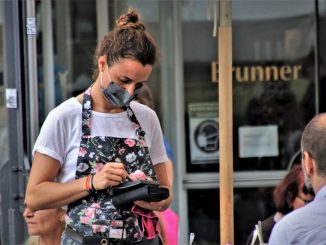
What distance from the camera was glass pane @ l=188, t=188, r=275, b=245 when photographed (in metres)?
5.70

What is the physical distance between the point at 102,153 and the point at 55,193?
234 mm

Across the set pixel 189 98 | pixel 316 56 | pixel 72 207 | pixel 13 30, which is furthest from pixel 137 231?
pixel 316 56

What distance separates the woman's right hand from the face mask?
0.25 m

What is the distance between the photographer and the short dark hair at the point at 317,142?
227cm

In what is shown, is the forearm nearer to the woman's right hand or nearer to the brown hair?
the woman's right hand

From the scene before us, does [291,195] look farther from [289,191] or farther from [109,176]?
[109,176]

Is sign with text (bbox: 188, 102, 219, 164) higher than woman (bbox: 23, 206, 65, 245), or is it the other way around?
sign with text (bbox: 188, 102, 219, 164)

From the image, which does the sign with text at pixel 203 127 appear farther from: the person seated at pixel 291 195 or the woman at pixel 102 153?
the woman at pixel 102 153

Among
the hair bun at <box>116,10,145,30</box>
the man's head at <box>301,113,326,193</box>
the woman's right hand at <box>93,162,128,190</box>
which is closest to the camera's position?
the man's head at <box>301,113,326,193</box>

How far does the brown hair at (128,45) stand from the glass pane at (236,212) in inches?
120

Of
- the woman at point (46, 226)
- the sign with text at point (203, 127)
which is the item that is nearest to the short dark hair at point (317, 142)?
the woman at point (46, 226)

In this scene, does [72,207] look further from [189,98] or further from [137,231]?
[189,98]

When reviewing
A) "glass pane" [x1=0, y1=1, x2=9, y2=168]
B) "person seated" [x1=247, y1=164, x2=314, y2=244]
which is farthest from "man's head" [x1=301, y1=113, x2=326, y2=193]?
"glass pane" [x1=0, y1=1, x2=9, y2=168]

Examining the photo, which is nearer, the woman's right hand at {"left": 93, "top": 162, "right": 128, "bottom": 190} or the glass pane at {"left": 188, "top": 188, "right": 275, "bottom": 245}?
the woman's right hand at {"left": 93, "top": 162, "right": 128, "bottom": 190}
